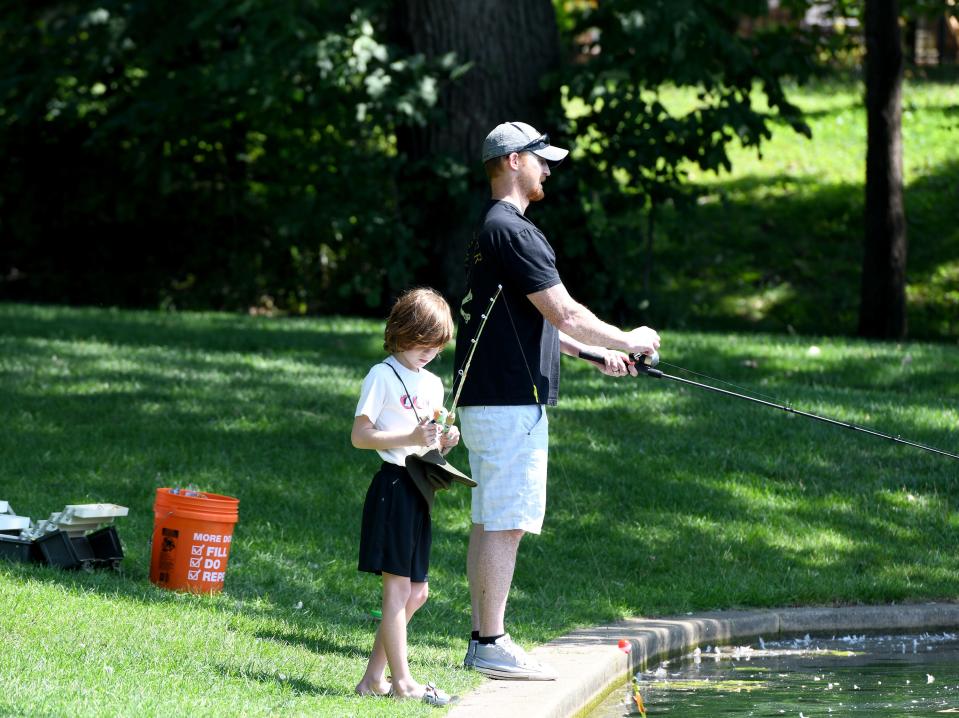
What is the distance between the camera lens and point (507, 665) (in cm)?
555

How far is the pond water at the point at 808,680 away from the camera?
5.72 m

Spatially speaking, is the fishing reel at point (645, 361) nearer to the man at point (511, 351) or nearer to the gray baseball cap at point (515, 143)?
the man at point (511, 351)

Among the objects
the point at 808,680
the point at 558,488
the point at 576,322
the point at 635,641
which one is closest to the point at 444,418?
the point at 576,322

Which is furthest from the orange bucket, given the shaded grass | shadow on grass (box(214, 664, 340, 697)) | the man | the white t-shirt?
the shaded grass

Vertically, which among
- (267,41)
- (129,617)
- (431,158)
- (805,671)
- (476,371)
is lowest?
(805,671)

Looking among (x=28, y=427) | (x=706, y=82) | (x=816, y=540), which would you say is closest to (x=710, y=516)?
(x=816, y=540)

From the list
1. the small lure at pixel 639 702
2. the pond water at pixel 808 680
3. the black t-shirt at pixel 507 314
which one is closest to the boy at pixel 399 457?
the black t-shirt at pixel 507 314

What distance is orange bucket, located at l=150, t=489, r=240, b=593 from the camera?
6141mm

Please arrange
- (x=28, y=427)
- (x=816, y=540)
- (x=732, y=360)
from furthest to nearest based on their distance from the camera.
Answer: (x=732, y=360), (x=28, y=427), (x=816, y=540)

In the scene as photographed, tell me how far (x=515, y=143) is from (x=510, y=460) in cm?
119

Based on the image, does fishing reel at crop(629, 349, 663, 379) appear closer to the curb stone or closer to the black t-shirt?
the black t-shirt

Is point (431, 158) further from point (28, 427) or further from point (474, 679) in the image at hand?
point (474, 679)

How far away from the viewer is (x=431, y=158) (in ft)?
48.2

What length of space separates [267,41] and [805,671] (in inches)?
380
